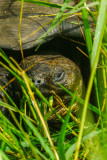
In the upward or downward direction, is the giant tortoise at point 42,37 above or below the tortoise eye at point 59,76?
above

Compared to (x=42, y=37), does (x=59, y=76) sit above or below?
below

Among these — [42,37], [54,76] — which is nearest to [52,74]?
[54,76]

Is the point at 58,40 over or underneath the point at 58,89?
over

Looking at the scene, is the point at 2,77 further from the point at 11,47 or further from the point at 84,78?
the point at 84,78

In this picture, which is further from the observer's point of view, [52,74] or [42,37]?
[42,37]

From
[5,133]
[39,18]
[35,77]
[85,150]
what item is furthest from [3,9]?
[85,150]

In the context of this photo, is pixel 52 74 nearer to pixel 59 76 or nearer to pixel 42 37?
pixel 59 76

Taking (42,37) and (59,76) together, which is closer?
(59,76)

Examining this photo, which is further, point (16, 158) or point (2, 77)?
point (2, 77)

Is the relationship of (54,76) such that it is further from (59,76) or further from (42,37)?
(42,37)
